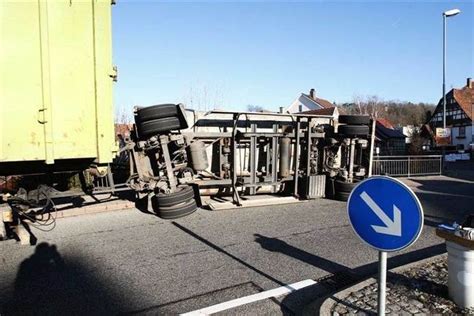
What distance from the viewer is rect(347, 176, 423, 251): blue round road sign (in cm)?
305

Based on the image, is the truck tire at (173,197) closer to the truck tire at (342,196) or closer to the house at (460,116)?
the truck tire at (342,196)

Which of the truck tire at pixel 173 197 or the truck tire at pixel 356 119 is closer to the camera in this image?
the truck tire at pixel 173 197

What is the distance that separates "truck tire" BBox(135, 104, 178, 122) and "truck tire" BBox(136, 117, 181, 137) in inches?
3.2

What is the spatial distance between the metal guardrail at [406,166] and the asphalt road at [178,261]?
11.2 metres

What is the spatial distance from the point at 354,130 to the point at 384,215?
8.78m

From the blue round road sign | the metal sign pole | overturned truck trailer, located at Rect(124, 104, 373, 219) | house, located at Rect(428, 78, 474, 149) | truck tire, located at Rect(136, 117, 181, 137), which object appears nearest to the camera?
the blue round road sign

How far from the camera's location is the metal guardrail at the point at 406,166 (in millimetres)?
19647

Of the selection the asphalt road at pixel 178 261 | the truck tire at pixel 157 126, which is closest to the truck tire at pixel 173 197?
the asphalt road at pixel 178 261

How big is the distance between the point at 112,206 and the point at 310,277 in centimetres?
587

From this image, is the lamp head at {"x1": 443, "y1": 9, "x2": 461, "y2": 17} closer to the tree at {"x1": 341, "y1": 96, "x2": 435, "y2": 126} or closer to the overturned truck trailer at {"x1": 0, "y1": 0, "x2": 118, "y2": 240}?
the overturned truck trailer at {"x1": 0, "y1": 0, "x2": 118, "y2": 240}

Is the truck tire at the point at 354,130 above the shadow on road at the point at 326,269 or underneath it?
above

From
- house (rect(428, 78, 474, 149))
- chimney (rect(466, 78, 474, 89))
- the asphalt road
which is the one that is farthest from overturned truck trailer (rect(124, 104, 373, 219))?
chimney (rect(466, 78, 474, 89))

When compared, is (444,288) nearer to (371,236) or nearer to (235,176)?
(371,236)

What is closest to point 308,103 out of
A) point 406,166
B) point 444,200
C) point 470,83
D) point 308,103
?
point 308,103
